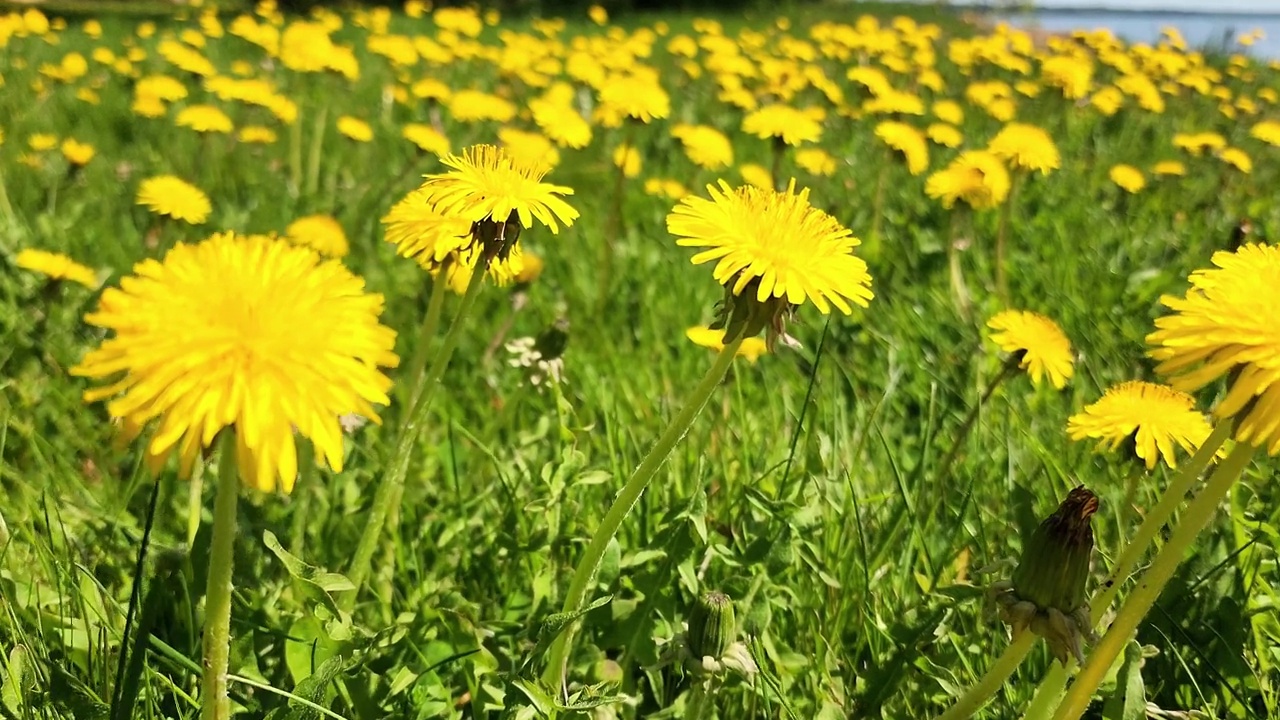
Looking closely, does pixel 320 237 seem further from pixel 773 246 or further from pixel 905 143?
pixel 905 143

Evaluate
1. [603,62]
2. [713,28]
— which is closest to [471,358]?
[603,62]

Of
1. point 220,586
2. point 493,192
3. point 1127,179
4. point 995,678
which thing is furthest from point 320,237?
point 1127,179

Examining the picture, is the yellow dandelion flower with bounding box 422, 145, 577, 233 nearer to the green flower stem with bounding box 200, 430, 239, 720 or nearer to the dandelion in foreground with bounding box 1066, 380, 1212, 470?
the green flower stem with bounding box 200, 430, 239, 720

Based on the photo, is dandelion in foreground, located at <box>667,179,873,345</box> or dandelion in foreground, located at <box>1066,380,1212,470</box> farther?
→ dandelion in foreground, located at <box>1066,380,1212,470</box>

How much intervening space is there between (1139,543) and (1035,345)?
2.70 ft

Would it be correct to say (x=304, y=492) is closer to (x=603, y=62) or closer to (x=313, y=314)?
(x=313, y=314)

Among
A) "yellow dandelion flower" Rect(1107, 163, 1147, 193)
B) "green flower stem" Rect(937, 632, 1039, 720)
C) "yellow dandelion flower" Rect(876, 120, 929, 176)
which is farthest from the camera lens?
"yellow dandelion flower" Rect(1107, 163, 1147, 193)

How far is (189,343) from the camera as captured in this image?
0.72 metres

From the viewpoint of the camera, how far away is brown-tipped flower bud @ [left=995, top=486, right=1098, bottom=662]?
903mm

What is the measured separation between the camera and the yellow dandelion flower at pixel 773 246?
3.01ft

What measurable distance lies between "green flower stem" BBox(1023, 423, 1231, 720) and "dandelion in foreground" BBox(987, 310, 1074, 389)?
717 millimetres

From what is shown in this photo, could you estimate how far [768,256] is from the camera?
3.09ft

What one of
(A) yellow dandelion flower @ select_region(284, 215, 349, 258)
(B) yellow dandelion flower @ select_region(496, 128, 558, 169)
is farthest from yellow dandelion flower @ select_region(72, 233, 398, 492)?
(B) yellow dandelion flower @ select_region(496, 128, 558, 169)

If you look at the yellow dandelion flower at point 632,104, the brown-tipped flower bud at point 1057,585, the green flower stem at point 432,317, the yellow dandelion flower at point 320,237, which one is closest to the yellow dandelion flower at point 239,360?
the green flower stem at point 432,317
